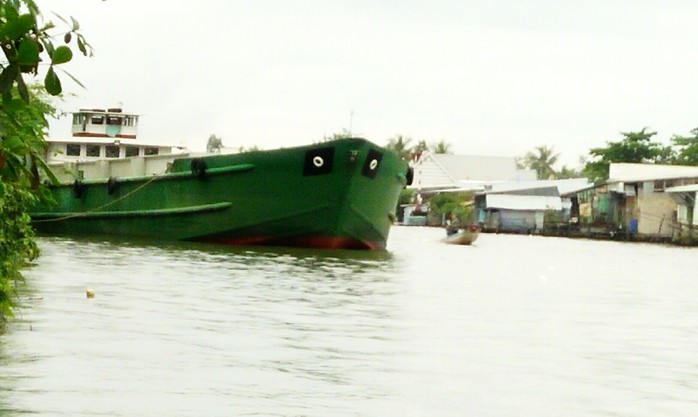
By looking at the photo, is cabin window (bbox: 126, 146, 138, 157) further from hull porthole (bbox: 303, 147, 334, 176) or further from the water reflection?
→ the water reflection

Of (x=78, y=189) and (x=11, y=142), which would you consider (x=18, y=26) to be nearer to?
(x=11, y=142)

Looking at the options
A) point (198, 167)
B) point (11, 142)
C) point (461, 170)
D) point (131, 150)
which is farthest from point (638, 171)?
point (11, 142)

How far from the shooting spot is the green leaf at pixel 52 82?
13.3 feet

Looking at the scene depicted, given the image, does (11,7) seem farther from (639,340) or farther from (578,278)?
(578,278)

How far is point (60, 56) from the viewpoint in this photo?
4004mm

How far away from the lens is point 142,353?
30.0 ft

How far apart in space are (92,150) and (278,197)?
36.4 feet

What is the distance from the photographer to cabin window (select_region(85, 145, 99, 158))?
116 feet

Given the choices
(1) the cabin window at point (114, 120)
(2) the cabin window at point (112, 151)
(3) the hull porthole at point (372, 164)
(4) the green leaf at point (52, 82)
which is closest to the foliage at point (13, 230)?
(4) the green leaf at point (52, 82)

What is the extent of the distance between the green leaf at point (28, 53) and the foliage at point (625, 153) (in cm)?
6579

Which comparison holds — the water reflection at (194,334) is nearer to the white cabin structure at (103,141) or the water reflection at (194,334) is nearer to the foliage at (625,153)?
the white cabin structure at (103,141)

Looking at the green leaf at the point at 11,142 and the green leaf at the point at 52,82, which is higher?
the green leaf at the point at 52,82

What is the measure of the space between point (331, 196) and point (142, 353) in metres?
16.3

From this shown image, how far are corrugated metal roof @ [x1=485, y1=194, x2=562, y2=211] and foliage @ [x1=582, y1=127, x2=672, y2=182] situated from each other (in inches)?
94.5
